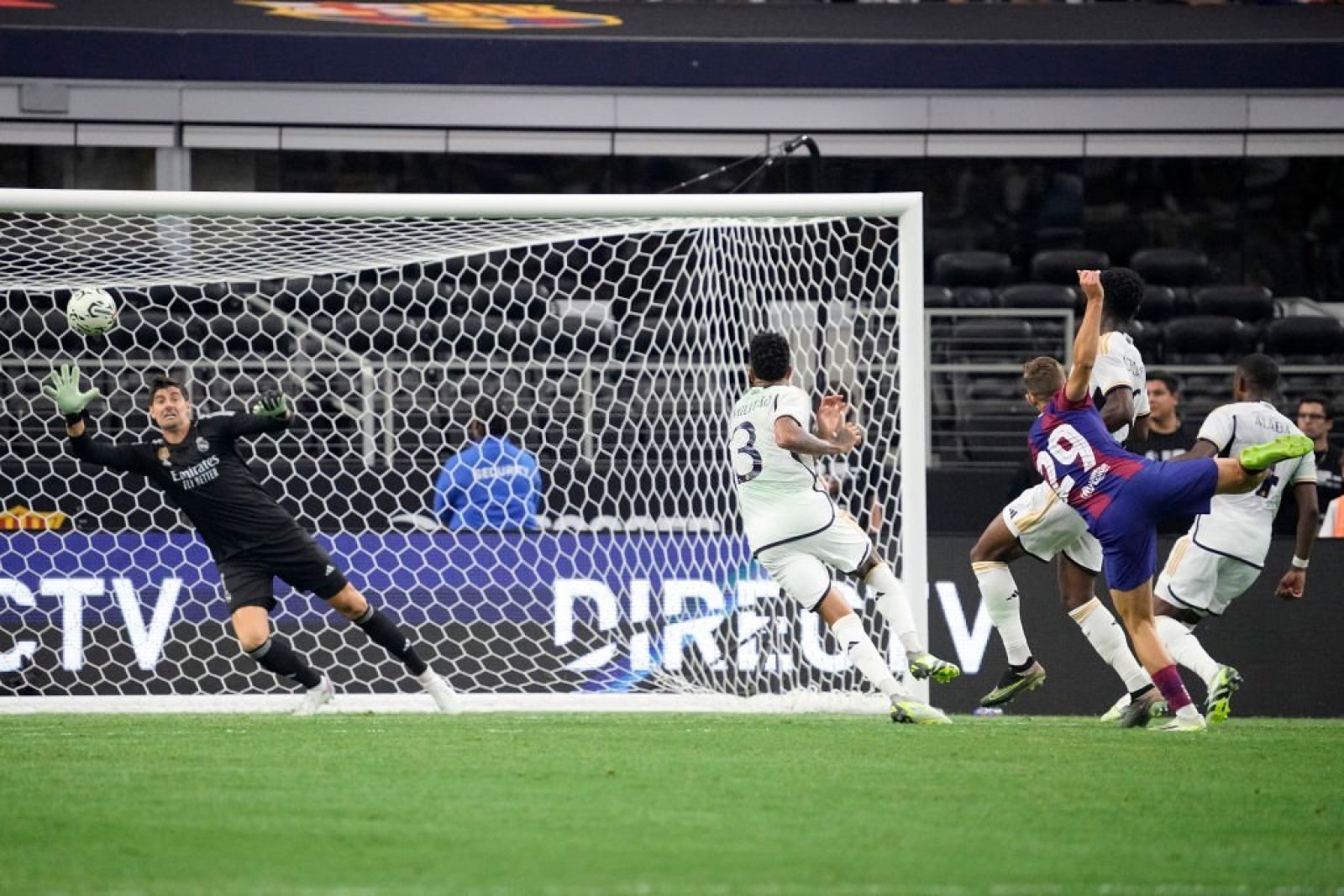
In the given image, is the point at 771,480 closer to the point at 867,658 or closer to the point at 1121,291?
the point at 867,658

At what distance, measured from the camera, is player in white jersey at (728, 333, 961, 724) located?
342 inches

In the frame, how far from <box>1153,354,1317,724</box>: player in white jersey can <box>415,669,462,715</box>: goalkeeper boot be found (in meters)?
3.75

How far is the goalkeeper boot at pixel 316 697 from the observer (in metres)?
9.80

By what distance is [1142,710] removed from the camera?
8992 millimetres

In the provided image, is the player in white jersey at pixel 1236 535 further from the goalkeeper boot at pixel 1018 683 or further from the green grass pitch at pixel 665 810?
the green grass pitch at pixel 665 810

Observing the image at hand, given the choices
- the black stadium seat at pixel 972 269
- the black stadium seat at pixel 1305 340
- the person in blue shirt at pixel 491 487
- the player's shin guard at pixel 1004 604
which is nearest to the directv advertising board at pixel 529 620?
the person in blue shirt at pixel 491 487

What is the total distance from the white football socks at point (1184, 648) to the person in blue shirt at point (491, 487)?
152 inches

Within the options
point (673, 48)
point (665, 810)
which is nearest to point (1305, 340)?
point (673, 48)

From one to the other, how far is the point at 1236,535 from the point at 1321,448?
113 inches

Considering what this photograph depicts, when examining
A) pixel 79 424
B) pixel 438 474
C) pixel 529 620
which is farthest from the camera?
pixel 438 474

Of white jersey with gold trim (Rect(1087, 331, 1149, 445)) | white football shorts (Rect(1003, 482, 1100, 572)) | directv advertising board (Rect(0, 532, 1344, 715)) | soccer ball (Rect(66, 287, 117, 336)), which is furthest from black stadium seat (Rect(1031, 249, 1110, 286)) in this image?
soccer ball (Rect(66, 287, 117, 336))

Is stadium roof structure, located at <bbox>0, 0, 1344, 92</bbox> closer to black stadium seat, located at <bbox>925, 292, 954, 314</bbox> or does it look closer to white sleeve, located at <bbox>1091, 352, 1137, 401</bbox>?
black stadium seat, located at <bbox>925, 292, 954, 314</bbox>

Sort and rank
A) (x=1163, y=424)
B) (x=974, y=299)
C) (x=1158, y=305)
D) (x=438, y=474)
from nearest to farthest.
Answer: (x=1163, y=424)
(x=438, y=474)
(x=974, y=299)
(x=1158, y=305)

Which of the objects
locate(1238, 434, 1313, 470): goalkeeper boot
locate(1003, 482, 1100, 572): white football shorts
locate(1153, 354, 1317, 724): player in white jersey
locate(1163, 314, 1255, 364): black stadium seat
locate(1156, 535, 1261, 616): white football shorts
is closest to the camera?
locate(1238, 434, 1313, 470): goalkeeper boot
